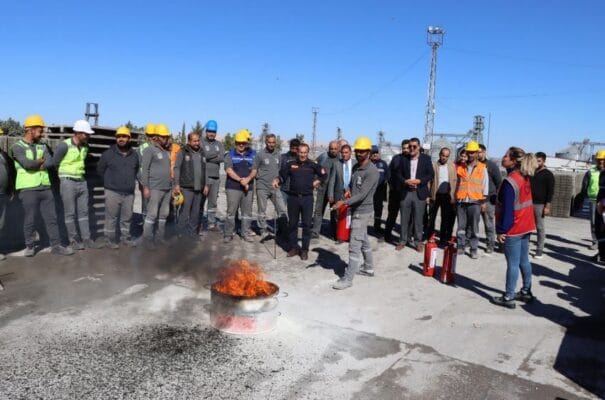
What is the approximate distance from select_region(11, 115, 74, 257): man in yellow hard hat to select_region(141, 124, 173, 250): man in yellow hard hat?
53.0 inches

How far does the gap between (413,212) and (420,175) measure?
2.46 feet

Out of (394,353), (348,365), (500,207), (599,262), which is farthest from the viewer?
(599,262)

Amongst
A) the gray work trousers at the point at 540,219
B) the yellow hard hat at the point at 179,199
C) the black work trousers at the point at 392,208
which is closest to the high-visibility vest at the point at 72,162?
the yellow hard hat at the point at 179,199

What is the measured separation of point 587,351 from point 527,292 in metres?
1.51

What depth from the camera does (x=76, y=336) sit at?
4691 millimetres

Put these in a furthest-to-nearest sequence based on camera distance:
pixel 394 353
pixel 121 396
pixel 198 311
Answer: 1. pixel 198 311
2. pixel 394 353
3. pixel 121 396

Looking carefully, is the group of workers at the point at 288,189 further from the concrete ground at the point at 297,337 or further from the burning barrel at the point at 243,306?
the burning barrel at the point at 243,306

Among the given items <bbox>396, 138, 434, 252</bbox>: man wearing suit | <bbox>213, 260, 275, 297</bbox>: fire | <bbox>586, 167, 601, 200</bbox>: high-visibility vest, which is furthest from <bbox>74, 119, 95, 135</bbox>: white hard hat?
<bbox>586, 167, 601, 200</bbox>: high-visibility vest

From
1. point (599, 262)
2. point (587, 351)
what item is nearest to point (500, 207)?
point (587, 351)

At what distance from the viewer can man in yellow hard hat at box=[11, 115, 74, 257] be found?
718cm

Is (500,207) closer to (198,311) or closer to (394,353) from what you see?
(394,353)

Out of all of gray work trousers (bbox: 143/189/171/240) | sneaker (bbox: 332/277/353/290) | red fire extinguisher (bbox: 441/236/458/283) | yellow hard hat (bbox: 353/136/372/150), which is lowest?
sneaker (bbox: 332/277/353/290)

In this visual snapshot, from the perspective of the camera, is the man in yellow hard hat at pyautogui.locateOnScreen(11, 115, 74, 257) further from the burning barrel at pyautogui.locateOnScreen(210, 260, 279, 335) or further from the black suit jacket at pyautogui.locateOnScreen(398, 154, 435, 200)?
the black suit jacket at pyautogui.locateOnScreen(398, 154, 435, 200)

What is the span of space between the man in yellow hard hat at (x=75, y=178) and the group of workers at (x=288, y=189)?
17 millimetres
